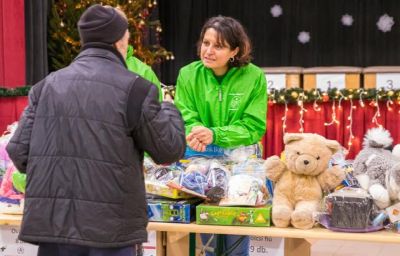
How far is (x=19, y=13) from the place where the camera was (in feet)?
19.9

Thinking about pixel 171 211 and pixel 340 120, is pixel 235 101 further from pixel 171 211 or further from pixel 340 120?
pixel 340 120

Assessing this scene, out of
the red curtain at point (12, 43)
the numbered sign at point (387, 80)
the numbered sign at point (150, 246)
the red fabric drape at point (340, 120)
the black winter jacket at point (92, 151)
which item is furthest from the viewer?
the numbered sign at point (387, 80)

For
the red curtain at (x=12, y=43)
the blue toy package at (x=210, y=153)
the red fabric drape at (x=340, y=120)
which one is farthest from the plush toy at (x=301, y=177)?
the red curtain at (x=12, y=43)

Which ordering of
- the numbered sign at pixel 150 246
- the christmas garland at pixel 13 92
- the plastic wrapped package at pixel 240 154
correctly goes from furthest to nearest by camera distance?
the christmas garland at pixel 13 92 < the plastic wrapped package at pixel 240 154 < the numbered sign at pixel 150 246

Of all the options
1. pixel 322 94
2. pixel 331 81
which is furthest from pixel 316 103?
pixel 331 81

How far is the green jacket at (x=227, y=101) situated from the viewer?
2371 millimetres

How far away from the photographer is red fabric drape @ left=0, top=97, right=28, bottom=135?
17.5 feet

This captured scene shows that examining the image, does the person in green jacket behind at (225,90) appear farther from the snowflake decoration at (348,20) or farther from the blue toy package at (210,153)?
the snowflake decoration at (348,20)

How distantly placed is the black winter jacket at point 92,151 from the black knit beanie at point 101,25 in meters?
0.04

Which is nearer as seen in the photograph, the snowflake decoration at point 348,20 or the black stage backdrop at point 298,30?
the black stage backdrop at point 298,30

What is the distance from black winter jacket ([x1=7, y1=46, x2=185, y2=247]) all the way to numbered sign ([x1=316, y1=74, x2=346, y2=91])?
6051 millimetres

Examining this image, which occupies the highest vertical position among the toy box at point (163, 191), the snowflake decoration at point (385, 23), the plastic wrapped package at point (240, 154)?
the snowflake decoration at point (385, 23)

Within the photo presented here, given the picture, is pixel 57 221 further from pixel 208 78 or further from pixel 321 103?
pixel 321 103

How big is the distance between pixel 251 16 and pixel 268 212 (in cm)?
772
